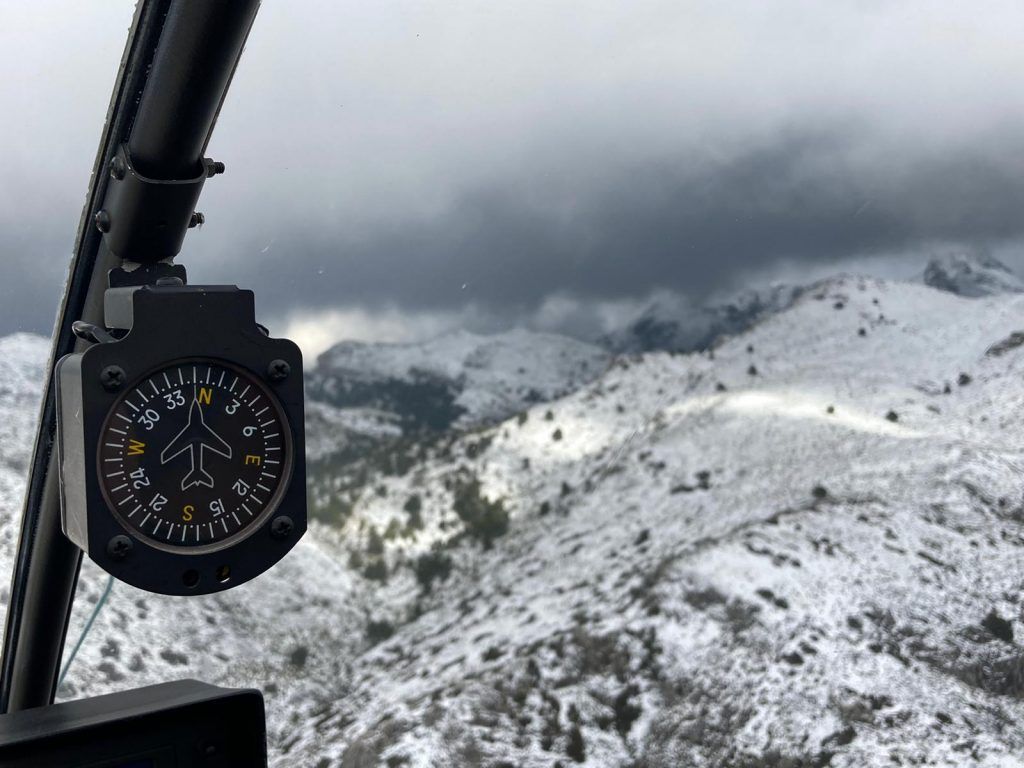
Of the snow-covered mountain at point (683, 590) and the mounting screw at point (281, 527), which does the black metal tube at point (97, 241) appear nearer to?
the snow-covered mountain at point (683, 590)

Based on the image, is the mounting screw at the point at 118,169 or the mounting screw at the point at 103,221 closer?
the mounting screw at the point at 118,169

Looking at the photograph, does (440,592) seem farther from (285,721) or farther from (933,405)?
(933,405)

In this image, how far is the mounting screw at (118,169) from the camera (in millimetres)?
3805

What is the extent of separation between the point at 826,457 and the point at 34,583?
109ft

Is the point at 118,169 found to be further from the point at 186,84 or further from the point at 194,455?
the point at 194,455

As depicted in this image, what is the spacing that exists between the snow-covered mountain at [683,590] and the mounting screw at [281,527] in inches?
129

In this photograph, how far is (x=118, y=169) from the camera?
12.6ft

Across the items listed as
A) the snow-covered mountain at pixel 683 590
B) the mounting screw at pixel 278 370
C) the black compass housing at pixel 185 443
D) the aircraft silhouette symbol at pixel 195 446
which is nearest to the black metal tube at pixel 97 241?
the snow-covered mountain at pixel 683 590

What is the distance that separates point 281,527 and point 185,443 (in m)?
0.41

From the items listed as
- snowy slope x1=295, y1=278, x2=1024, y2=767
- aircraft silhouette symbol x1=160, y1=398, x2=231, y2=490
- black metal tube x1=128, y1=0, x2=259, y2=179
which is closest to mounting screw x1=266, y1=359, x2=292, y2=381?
aircraft silhouette symbol x1=160, y1=398, x2=231, y2=490

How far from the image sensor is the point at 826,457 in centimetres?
3516

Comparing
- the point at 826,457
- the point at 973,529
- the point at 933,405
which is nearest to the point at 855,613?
the point at 973,529

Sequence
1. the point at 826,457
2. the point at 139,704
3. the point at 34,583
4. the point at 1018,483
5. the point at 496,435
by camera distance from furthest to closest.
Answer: the point at 496,435
the point at 826,457
the point at 1018,483
the point at 34,583
the point at 139,704

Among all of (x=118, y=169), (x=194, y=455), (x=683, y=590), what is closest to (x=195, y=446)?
(x=194, y=455)
